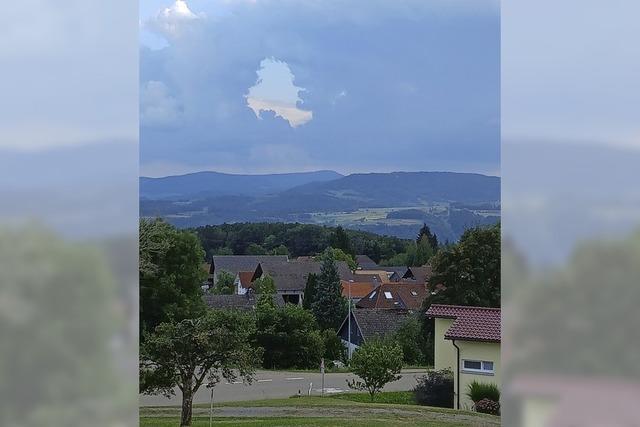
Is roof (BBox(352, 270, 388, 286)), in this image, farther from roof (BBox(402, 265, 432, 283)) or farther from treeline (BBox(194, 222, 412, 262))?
roof (BBox(402, 265, 432, 283))

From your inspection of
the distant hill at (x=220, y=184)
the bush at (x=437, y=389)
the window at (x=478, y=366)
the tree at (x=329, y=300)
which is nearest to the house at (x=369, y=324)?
the tree at (x=329, y=300)

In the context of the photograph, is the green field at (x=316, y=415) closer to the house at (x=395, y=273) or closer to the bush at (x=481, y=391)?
the bush at (x=481, y=391)

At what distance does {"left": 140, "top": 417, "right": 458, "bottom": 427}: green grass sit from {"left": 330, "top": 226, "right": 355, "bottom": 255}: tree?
5.22ft

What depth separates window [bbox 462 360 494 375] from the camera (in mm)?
5297

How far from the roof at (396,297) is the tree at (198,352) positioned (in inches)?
70.0

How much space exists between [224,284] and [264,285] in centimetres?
36

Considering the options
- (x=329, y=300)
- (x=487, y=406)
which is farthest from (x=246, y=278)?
(x=487, y=406)

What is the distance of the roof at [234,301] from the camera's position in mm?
5719

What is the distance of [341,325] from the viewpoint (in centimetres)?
645

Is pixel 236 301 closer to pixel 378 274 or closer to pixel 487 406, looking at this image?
pixel 378 274

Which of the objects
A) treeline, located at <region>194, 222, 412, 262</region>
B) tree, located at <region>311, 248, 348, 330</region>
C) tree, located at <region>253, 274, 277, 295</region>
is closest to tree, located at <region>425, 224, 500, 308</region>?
treeline, located at <region>194, 222, 412, 262</region>
